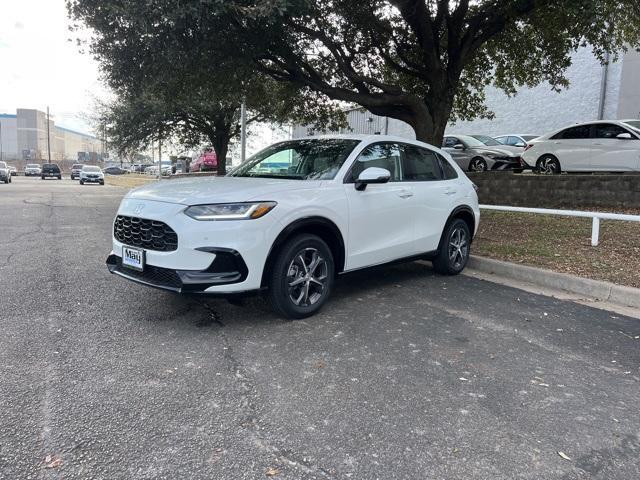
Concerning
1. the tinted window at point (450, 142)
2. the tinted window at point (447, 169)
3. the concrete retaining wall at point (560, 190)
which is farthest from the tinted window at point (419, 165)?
the tinted window at point (450, 142)

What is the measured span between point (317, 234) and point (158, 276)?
1.48m

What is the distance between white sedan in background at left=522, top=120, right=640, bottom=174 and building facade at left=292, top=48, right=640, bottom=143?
5.57 metres

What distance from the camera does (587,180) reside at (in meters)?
11.0

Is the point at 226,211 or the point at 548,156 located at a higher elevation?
the point at 548,156

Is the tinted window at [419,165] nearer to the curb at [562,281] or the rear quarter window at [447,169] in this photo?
the rear quarter window at [447,169]

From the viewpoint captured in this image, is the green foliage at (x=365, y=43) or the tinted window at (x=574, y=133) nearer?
the green foliage at (x=365, y=43)

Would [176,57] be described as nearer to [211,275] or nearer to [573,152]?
[211,275]

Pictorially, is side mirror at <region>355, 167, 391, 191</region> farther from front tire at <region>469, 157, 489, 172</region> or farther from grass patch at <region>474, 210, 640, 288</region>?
front tire at <region>469, 157, 489, 172</region>

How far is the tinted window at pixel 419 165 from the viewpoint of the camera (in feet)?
19.2

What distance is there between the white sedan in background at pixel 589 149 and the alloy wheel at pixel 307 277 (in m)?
9.92

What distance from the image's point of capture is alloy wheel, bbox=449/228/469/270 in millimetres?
6496

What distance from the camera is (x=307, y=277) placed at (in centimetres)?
455

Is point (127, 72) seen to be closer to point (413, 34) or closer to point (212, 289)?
point (413, 34)

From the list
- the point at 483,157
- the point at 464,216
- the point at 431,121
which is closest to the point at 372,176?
the point at 464,216
